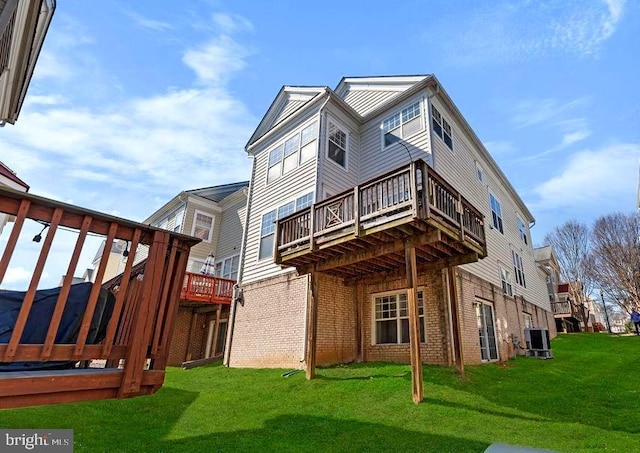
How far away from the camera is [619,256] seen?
27578 millimetres

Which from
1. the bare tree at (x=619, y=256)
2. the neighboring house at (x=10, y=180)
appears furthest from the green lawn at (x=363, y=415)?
the bare tree at (x=619, y=256)

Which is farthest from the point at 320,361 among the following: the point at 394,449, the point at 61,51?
the point at 61,51

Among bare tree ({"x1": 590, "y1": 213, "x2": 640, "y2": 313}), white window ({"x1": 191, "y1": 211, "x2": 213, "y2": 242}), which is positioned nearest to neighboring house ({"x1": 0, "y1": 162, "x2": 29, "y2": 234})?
white window ({"x1": 191, "y1": 211, "x2": 213, "y2": 242})

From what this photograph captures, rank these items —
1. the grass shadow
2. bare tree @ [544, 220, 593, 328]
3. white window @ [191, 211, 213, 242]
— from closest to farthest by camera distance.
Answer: the grass shadow < white window @ [191, 211, 213, 242] < bare tree @ [544, 220, 593, 328]

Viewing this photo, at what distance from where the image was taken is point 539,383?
888 cm

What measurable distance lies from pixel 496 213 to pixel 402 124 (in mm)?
7584

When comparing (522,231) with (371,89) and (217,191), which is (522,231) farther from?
(217,191)

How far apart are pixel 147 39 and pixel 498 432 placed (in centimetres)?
1088

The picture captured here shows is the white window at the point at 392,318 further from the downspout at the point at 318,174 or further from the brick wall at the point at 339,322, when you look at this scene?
the downspout at the point at 318,174

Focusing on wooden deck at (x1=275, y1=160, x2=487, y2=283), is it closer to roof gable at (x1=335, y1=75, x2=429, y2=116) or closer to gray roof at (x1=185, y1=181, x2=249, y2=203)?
roof gable at (x1=335, y1=75, x2=429, y2=116)

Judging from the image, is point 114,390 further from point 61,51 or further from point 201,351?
point 201,351

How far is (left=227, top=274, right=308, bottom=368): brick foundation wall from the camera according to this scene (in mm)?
10727

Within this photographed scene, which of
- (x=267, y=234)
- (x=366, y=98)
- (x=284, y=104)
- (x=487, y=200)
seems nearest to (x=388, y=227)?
(x=267, y=234)

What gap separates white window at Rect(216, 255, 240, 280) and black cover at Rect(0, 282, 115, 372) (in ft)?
44.8
